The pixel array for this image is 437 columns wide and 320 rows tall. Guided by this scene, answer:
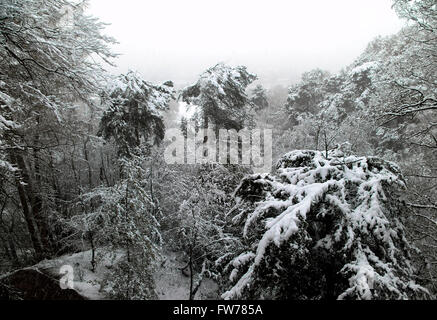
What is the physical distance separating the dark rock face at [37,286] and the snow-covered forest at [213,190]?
4cm

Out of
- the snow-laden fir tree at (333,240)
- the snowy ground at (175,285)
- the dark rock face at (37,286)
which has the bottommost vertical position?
the snowy ground at (175,285)

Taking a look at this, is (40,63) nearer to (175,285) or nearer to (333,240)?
(333,240)

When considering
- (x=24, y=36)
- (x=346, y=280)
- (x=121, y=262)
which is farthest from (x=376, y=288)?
(x=24, y=36)

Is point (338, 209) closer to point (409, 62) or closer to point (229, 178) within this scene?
point (409, 62)

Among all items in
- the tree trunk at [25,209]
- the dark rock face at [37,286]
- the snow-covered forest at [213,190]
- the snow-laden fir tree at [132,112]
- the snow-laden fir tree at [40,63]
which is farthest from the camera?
the snow-laden fir tree at [132,112]

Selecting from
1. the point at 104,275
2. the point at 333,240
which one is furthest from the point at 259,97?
the point at 333,240

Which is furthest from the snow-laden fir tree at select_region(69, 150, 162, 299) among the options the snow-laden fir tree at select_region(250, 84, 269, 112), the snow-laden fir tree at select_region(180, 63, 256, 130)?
the snow-laden fir tree at select_region(250, 84, 269, 112)

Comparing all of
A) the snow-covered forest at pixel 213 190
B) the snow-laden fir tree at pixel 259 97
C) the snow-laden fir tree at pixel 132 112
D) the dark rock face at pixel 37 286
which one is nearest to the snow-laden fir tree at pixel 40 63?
the snow-covered forest at pixel 213 190

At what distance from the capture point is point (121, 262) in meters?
7.44

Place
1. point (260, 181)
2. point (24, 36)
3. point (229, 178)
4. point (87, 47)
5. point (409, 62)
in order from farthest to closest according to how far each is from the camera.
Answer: point (229, 178) → point (409, 62) → point (87, 47) → point (24, 36) → point (260, 181)

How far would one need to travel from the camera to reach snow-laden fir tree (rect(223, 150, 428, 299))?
3188mm

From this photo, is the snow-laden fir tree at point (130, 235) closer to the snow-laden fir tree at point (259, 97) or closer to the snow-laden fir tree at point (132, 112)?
the snow-laden fir tree at point (132, 112)

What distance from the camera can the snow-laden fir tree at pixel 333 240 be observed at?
3188mm
